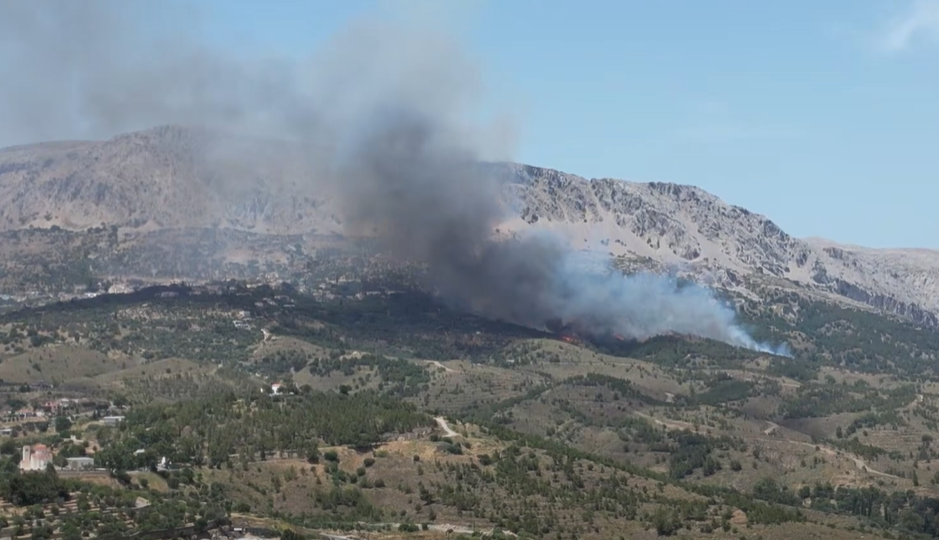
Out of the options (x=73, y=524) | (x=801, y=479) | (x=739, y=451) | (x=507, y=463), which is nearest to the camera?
(x=73, y=524)

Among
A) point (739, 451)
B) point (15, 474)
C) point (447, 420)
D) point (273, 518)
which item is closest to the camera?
point (15, 474)

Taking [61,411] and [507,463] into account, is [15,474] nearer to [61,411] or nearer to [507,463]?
[507,463]

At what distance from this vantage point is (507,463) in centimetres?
14012

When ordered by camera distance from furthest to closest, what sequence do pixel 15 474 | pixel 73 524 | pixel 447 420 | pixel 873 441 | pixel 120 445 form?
1. pixel 873 441
2. pixel 447 420
3. pixel 120 445
4. pixel 15 474
5. pixel 73 524

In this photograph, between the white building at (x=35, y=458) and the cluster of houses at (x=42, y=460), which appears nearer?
the cluster of houses at (x=42, y=460)

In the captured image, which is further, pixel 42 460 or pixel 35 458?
pixel 35 458

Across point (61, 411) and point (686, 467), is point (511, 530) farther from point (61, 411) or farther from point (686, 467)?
point (61, 411)

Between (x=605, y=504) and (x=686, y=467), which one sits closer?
(x=605, y=504)

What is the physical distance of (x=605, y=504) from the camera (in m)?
131

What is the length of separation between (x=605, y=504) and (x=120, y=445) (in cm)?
4020

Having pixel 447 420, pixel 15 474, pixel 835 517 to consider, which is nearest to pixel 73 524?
pixel 15 474

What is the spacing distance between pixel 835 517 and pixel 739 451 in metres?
37.3

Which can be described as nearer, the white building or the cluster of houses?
the cluster of houses

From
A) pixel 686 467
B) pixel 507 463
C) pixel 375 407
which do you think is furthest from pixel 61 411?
pixel 686 467
